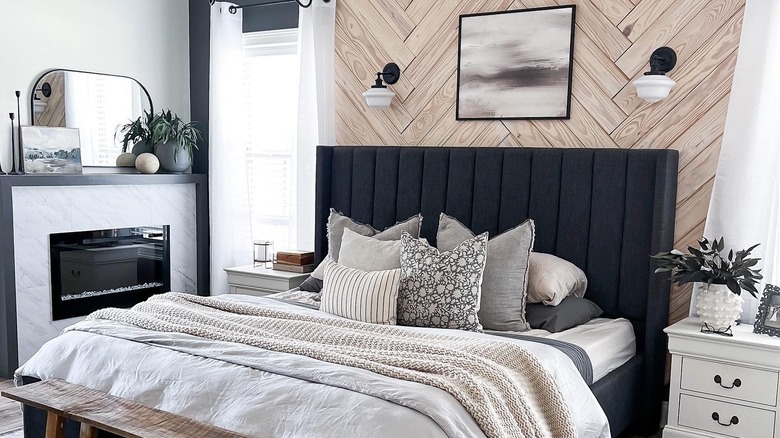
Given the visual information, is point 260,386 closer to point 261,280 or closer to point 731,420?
point 731,420

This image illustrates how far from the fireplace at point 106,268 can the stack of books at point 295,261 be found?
1055 millimetres

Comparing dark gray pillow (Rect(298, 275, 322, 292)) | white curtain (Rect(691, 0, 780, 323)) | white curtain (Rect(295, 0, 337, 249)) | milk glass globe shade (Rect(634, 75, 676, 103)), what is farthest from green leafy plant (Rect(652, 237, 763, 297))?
white curtain (Rect(295, 0, 337, 249))

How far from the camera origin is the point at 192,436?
231 centimetres

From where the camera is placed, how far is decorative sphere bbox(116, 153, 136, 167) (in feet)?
16.8

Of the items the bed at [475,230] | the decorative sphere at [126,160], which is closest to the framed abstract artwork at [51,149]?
the decorative sphere at [126,160]

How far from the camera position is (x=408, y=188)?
14.1 ft

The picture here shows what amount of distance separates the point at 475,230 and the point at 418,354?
1.45 metres

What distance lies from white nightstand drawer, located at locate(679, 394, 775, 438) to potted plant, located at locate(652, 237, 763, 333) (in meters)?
0.31

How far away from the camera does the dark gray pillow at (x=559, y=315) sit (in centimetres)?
342

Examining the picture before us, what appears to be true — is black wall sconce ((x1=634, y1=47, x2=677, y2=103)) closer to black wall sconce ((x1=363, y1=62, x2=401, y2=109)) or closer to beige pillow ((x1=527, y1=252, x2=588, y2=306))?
beige pillow ((x1=527, y1=252, x2=588, y2=306))

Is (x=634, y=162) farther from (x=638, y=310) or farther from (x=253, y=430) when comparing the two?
(x=253, y=430)

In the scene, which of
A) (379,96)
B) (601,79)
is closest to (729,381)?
(601,79)

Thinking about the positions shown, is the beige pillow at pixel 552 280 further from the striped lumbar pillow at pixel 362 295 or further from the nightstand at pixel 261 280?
the nightstand at pixel 261 280

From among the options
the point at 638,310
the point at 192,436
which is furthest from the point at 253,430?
the point at 638,310
